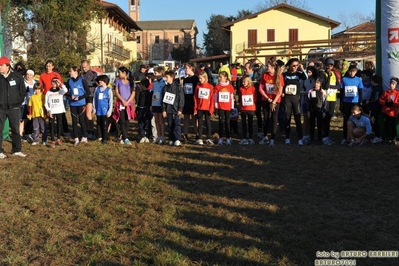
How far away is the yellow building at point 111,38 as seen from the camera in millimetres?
43875

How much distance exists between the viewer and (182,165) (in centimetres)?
888

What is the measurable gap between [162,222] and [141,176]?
236 cm

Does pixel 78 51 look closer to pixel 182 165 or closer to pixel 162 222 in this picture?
pixel 182 165

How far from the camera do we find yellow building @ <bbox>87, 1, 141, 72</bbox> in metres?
43.9

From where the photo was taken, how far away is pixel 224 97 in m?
11.1

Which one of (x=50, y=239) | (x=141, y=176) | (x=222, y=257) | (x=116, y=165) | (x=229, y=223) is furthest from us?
(x=116, y=165)

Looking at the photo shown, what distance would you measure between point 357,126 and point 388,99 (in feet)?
2.94

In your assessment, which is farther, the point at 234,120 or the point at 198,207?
the point at 234,120

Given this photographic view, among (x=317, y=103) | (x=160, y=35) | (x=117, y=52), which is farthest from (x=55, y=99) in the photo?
(x=160, y=35)

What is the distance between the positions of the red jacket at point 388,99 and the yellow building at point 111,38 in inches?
1270

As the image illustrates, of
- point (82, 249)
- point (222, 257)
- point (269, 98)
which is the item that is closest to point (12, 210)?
point (82, 249)

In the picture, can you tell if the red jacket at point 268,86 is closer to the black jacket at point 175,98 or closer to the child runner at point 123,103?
the black jacket at point 175,98

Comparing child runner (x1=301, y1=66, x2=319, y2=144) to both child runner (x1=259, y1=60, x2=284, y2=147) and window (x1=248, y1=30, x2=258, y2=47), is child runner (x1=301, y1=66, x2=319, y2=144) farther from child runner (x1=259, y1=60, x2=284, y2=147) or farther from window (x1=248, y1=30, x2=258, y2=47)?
window (x1=248, y1=30, x2=258, y2=47)

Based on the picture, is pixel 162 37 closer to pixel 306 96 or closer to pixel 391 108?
pixel 306 96
